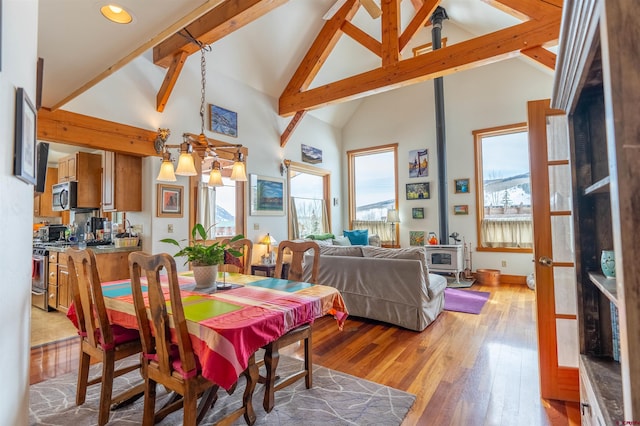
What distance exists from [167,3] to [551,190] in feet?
8.10

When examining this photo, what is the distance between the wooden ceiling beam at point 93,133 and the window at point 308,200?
8.69ft

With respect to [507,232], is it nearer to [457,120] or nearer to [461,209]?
[461,209]

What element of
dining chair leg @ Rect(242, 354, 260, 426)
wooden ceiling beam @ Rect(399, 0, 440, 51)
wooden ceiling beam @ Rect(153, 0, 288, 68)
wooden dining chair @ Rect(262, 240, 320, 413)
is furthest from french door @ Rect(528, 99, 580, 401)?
wooden ceiling beam @ Rect(399, 0, 440, 51)

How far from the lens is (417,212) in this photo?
21.4 ft

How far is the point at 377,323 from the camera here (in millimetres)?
3510

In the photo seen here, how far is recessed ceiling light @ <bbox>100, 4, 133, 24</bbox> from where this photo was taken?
5.19ft

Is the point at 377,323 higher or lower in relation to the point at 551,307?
lower

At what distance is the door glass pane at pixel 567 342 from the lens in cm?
192

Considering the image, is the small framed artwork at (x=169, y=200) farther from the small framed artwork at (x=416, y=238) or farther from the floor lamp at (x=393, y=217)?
the small framed artwork at (x=416, y=238)

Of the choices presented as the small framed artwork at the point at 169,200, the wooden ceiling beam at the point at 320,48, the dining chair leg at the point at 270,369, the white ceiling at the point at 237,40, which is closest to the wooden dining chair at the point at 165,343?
the dining chair leg at the point at 270,369

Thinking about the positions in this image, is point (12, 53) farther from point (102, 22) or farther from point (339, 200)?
point (339, 200)

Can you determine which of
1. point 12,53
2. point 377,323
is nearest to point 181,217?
point 377,323

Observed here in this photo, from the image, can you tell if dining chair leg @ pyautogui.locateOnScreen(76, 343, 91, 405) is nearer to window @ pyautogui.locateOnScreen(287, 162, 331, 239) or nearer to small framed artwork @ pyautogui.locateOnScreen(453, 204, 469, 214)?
window @ pyautogui.locateOnScreen(287, 162, 331, 239)

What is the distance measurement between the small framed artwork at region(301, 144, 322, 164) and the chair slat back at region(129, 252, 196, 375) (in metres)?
5.04
